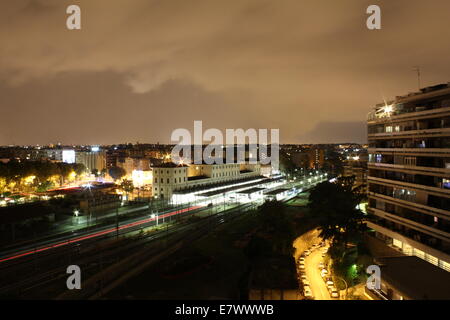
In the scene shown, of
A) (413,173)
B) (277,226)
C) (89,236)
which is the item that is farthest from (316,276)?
(89,236)

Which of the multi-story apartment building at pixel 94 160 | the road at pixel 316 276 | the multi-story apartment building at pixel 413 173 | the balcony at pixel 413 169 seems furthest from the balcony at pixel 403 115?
the multi-story apartment building at pixel 94 160

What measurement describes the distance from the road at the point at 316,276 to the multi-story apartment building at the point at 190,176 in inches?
1171

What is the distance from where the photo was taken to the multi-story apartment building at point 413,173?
21.5 meters

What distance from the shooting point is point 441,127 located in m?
22.1

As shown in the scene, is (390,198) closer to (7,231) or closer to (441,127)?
(441,127)

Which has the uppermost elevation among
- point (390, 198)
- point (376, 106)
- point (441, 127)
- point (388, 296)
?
point (376, 106)

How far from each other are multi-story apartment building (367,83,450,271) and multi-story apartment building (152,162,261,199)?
33785mm

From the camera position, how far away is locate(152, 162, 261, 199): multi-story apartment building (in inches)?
2194

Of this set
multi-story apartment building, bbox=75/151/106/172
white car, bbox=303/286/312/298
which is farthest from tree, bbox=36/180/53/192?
multi-story apartment building, bbox=75/151/106/172

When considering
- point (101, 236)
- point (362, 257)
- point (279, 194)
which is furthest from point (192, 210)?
point (362, 257)

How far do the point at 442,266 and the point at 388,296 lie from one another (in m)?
5.47

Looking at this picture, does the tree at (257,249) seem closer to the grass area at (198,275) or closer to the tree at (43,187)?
the grass area at (198,275)

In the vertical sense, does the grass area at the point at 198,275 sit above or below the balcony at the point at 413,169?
below

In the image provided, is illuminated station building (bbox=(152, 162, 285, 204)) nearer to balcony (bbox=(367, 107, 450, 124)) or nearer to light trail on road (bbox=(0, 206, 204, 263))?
light trail on road (bbox=(0, 206, 204, 263))
